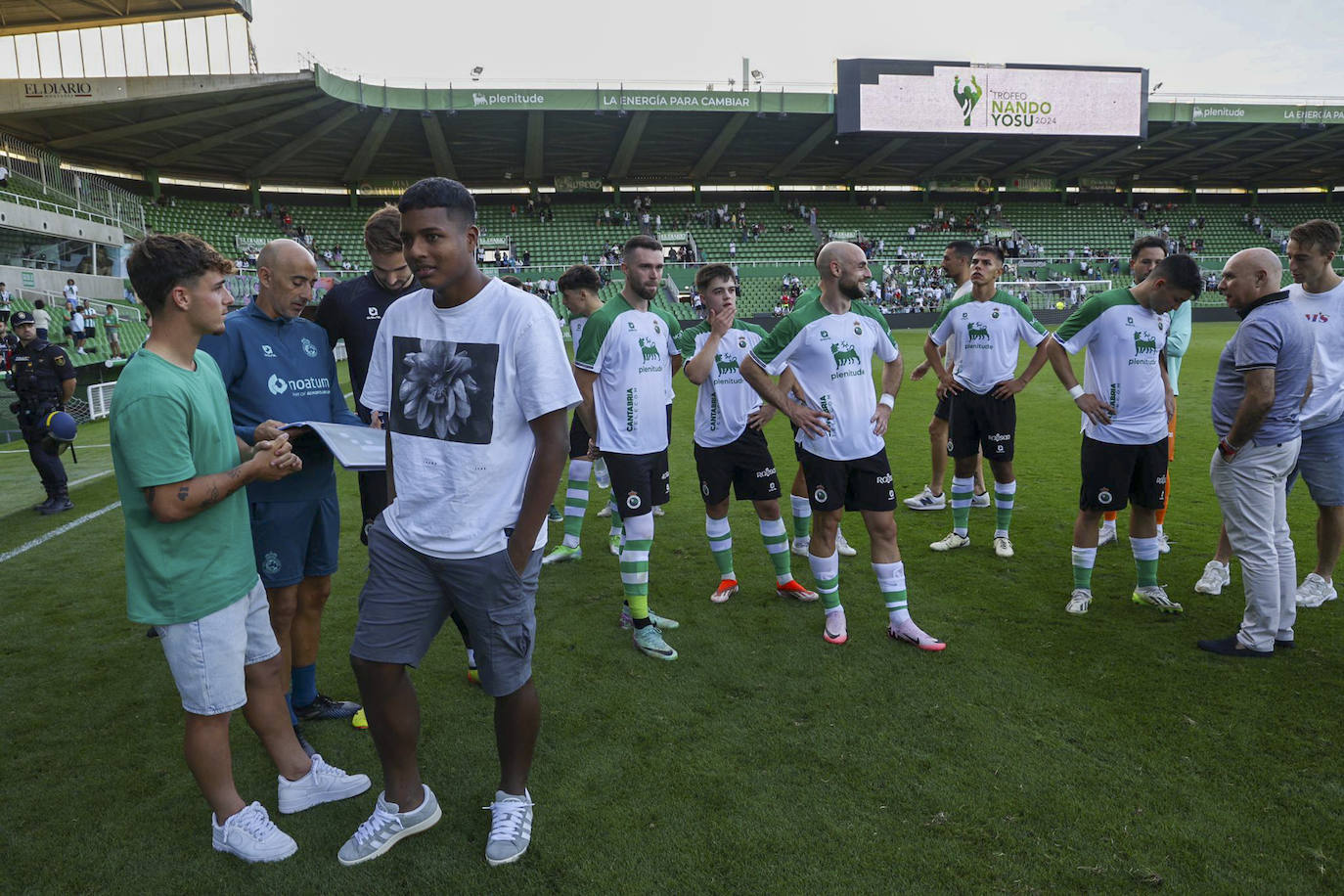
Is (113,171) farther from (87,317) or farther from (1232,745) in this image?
(1232,745)

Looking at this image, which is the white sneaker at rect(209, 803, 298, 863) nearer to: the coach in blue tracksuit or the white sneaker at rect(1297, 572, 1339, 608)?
the coach in blue tracksuit

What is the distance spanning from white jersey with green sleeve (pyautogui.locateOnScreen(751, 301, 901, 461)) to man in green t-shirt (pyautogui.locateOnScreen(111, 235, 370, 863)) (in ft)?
9.06

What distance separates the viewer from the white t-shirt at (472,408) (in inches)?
98.6

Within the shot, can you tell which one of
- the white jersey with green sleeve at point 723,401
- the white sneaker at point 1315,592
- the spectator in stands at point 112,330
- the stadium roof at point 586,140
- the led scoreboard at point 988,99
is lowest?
the white sneaker at point 1315,592

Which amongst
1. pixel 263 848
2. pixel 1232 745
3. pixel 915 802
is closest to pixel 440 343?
pixel 263 848

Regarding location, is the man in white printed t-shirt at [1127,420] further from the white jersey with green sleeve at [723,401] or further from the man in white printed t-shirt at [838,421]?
the white jersey with green sleeve at [723,401]

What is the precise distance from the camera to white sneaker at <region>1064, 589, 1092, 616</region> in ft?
15.9

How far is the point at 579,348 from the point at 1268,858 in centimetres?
405

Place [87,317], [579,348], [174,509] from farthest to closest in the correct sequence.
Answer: [87,317] < [579,348] < [174,509]

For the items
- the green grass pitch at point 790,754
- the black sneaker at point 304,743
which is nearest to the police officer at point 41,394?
the green grass pitch at point 790,754

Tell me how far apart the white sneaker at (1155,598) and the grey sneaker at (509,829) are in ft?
13.1

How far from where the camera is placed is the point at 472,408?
2.54m

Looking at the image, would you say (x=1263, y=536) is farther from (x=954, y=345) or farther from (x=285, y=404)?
(x=285, y=404)

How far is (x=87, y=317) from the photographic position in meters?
20.4
